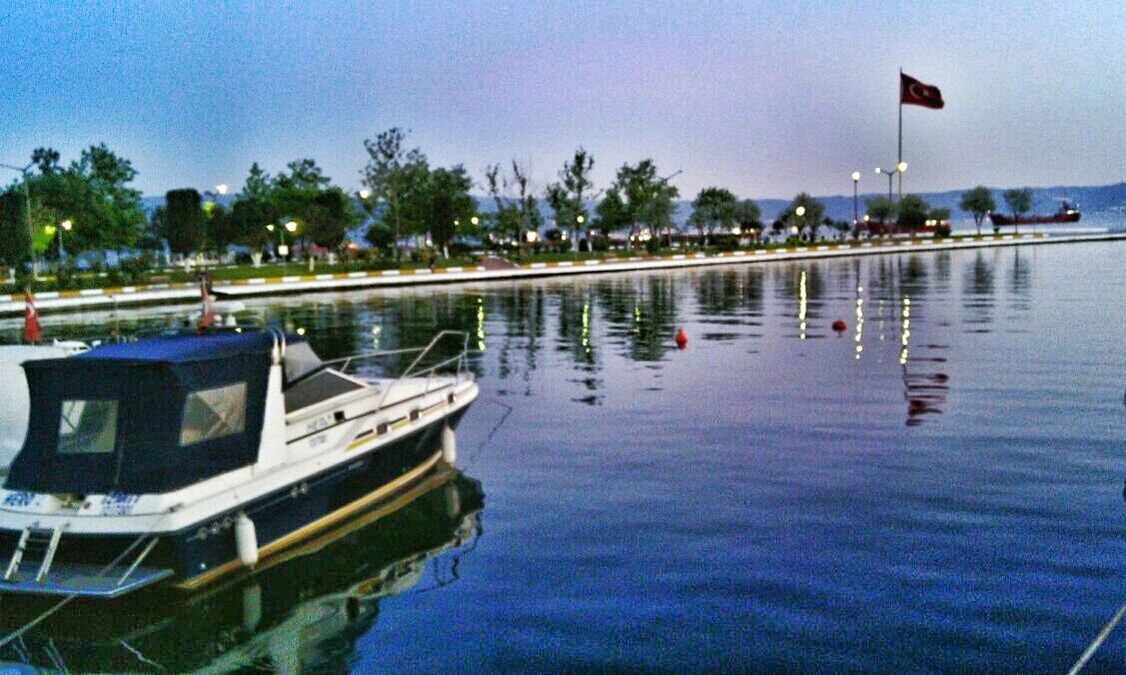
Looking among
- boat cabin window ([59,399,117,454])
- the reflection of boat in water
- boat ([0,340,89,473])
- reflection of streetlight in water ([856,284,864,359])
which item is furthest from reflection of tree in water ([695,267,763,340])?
boat cabin window ([59,399,117,454])

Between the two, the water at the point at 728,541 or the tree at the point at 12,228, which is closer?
the water at the point at 728,541

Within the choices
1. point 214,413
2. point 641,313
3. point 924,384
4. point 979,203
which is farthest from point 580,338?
point 979,203

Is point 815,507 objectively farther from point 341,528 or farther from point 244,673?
point 244,673

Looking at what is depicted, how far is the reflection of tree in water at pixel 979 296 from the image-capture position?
111 feet

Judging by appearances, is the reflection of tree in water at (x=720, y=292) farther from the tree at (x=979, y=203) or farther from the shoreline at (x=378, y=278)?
the tree at (x=979, y=203)

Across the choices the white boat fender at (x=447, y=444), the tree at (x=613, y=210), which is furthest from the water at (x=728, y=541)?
the tree at (x=613, y=210)

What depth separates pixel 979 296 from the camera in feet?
144

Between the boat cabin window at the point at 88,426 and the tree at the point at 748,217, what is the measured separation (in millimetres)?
142336

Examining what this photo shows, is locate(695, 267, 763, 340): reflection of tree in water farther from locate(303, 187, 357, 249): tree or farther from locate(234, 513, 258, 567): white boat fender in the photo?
locate(303, 187, 357, 249): tree

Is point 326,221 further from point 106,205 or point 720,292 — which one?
point 720,292

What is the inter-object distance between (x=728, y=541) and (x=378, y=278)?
56.8 metres

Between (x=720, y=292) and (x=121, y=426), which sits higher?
(x=121, y=426)

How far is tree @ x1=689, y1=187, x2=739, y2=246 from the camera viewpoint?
146 metres

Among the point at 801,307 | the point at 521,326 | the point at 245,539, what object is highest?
the point at 801,307
